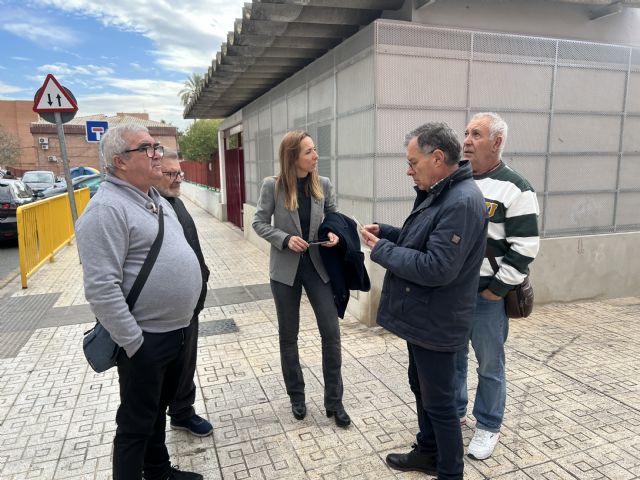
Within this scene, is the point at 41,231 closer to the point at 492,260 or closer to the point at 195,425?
the point at 195,425

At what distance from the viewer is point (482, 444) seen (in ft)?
8.96

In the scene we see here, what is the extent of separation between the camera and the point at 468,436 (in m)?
2.93

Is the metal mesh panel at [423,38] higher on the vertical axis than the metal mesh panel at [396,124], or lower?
higher

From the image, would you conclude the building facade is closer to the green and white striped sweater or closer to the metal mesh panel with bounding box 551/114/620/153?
the metal mesh panel with bounding box 551/114/620/153

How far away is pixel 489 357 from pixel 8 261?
9.62 m

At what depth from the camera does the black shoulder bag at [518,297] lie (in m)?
2.57

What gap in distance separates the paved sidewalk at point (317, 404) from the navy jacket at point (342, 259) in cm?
87

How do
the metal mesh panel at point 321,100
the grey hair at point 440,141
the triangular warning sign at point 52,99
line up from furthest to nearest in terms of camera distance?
the triangular warning sign at point 52,99
the metal mesh panel at point 321,100
the grey hair at point 440,141

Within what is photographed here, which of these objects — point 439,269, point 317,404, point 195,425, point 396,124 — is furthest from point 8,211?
point 439,269

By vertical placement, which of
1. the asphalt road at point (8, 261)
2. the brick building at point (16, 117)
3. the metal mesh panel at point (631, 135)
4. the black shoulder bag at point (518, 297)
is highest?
the brick building at point (16, 117)

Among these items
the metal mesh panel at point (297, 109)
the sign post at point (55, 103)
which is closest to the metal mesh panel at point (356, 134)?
the metal mesh panel at point (297, 109)

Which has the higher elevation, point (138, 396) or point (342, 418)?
point (138, 396)

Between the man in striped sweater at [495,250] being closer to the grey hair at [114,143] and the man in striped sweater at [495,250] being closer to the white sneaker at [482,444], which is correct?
the white sneaker at [482,444]

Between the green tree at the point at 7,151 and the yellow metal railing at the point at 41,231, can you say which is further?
the green tree at the point at 7,151
